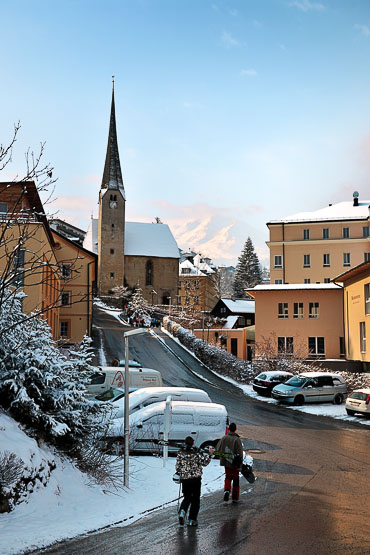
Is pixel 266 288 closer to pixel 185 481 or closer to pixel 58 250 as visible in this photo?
pixel 58 250

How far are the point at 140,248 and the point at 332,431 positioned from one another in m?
82.3

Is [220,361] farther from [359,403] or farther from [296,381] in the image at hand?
[359,403]

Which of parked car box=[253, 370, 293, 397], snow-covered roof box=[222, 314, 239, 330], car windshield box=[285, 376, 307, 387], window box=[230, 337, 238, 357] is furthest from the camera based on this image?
snow-covered roof box=[222, 314, 239, 330]

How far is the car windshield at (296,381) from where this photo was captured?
95.9 feet

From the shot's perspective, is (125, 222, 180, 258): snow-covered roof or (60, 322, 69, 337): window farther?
(125, 222, 180, 258): snow-covered roof

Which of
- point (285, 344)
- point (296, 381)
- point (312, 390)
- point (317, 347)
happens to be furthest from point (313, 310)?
point (312, 390)

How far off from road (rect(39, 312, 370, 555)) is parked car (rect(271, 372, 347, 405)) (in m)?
6.50

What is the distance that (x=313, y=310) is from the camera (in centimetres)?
4322

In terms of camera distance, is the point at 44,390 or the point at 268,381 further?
the point at 268,381

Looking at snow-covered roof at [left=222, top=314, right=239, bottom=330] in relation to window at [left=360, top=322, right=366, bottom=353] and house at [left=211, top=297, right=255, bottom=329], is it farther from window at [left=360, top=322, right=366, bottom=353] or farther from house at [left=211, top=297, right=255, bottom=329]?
window at [left=360, top=322, right=366, bottom=353]

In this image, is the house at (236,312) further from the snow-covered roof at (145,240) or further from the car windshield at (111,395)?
the car windshield at (111,395)

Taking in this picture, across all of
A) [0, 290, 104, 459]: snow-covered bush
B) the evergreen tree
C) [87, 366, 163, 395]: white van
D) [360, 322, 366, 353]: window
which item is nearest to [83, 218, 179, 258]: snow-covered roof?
the evergreen tree

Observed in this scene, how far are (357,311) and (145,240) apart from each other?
70.0m

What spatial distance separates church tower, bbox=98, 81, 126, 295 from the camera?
96.2m
